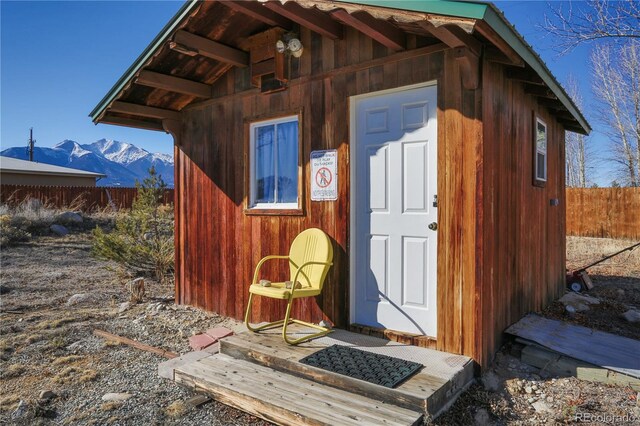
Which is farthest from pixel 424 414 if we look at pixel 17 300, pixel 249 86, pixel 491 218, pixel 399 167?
pixel 17 300

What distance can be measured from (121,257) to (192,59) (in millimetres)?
4350

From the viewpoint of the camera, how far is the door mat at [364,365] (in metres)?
2.69

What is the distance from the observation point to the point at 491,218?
3.13 meters

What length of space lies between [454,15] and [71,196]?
1941 centimetres

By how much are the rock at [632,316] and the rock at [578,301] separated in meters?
0.43

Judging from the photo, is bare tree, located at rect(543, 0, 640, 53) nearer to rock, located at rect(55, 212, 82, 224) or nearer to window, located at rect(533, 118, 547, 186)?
window, located at rect(533, 118, 547, 186)

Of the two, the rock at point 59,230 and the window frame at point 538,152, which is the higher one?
the window frame at point 538,152

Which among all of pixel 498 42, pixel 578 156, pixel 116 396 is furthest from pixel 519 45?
pixel 578 156

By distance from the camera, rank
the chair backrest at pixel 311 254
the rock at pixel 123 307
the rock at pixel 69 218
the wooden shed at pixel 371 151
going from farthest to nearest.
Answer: the rock at pixel 69 218
the rock at pixel 123 307
the chair backrest at pixel 311 254
the wooden shed at pixel 371 151

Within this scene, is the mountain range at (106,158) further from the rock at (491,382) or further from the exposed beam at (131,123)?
the rock at (491,382)

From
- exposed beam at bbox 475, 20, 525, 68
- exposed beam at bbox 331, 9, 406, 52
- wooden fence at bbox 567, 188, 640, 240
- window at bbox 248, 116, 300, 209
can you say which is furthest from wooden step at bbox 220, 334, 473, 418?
wooden fence at bbox 567, 188, 640, 240

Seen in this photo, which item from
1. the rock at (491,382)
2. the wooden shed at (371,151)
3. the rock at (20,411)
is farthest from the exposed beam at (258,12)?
the rock at (491,382)

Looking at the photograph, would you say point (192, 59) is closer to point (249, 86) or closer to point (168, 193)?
point (249, 86)

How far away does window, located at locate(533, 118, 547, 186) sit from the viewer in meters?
4.53
